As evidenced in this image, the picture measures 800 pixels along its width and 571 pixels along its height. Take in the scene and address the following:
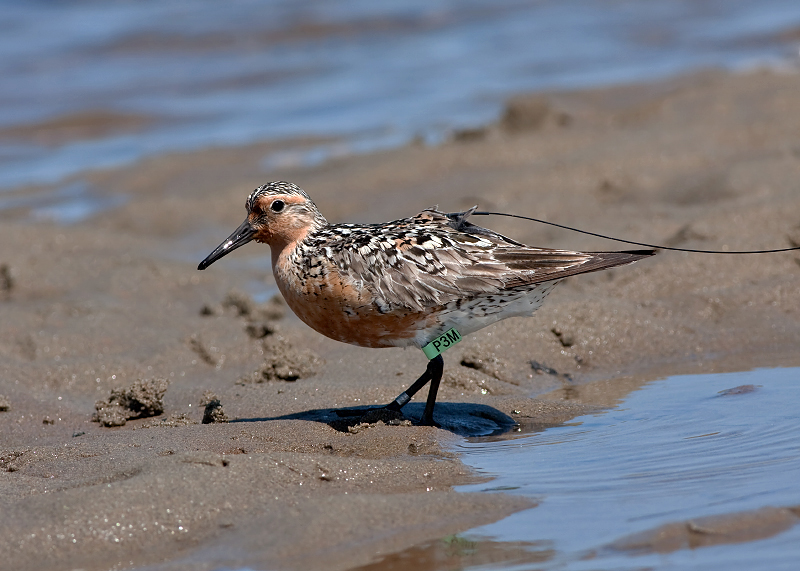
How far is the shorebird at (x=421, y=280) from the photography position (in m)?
6.54

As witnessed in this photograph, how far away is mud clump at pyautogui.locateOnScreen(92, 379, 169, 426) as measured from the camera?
7172 mm

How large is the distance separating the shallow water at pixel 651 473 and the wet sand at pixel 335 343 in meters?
0.21

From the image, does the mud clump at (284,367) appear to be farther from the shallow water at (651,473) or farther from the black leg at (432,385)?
the shallow water at (651,473)

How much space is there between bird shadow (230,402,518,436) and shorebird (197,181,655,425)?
146mm

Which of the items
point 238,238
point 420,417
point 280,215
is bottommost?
point 420,417

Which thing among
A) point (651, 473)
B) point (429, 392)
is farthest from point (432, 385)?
point (651, 473)

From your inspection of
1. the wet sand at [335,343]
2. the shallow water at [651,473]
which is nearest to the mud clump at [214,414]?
the wet sand at [335,343]

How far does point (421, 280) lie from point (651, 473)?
6.39 ft

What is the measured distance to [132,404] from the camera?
7.22m

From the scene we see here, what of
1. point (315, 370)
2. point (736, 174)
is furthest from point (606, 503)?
point (736, 174)

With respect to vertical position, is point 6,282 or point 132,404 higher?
point 6,282

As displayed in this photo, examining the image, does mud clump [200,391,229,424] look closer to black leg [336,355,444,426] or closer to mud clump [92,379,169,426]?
mud clump [92,379,169,426]

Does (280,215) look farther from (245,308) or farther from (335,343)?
(245,308)

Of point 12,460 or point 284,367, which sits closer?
point 12,460
